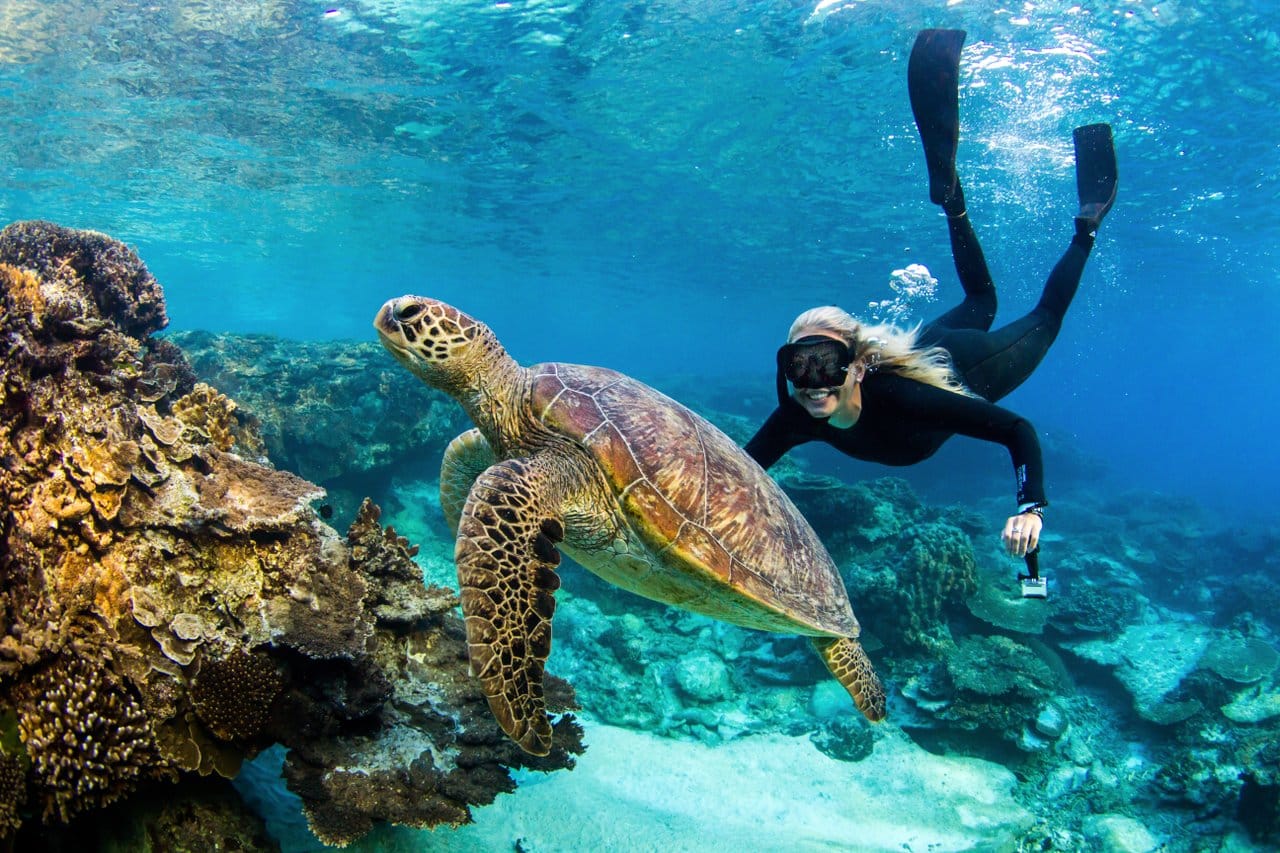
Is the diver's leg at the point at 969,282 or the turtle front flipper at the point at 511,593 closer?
the turtle front flipper at the point at 511,593

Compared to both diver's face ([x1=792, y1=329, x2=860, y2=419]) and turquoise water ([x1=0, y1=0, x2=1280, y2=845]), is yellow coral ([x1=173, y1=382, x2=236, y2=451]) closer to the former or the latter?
diver's face ([x1=792, y1=329, x2=860, y2=419])

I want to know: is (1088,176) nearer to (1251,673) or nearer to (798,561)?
(798,561)

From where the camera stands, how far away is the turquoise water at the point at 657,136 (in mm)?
10961

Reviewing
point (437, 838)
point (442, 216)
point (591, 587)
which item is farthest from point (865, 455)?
point (442, 216)

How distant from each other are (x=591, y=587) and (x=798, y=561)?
5.41 meters

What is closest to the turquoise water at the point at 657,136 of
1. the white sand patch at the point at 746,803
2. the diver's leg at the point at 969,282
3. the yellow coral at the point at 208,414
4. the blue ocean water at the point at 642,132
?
the blue ocean water at the point at 642,132

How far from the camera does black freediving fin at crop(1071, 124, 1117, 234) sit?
5.63 metres

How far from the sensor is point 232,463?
2.99m

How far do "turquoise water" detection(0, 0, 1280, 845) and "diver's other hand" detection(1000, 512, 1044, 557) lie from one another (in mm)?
11101

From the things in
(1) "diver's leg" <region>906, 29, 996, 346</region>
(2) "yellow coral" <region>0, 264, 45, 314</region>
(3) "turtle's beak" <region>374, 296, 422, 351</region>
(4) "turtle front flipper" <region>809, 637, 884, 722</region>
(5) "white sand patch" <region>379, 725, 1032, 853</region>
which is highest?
(1) "diver's leg" <region>906, 29, 996, 346</region>

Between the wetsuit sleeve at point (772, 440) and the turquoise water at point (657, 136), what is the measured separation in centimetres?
985

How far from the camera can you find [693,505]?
3133 millimetres

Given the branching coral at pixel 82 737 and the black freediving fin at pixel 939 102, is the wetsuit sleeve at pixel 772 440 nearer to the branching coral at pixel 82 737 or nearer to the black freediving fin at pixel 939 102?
the black freediving fin at pixel 939 102

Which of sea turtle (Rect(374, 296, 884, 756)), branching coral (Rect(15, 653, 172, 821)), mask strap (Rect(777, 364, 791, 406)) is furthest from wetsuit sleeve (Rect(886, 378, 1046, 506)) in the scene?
branching coral (Rect(15, 653, 172, 821))
